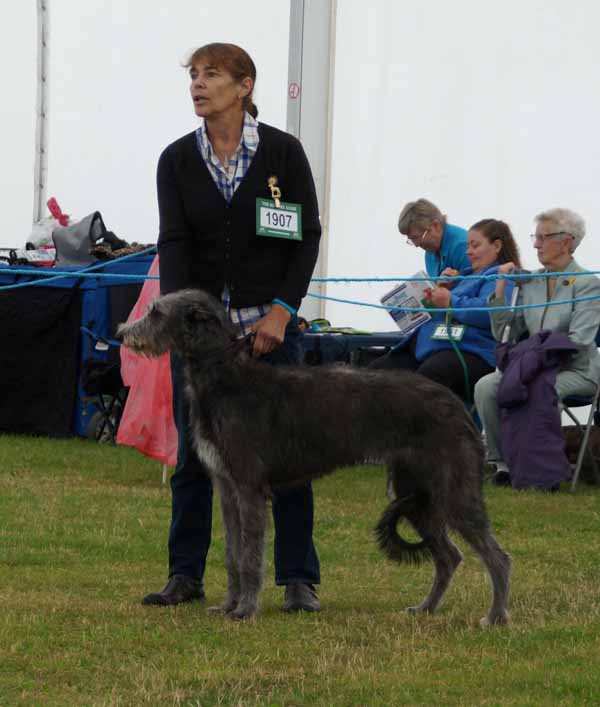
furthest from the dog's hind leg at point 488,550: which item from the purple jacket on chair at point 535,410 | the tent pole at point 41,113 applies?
the tent pole at point 41,113

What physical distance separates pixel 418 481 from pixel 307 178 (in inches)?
44.3

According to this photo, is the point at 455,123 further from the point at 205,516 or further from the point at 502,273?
the point at 205,516

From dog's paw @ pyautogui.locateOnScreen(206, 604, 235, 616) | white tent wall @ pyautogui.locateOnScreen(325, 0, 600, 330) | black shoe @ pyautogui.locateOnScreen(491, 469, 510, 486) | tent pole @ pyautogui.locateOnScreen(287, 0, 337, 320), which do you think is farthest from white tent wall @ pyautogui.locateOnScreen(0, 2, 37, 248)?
dog's paw @ pyautogui.locateOnScreen(206, 604, 235, 616)

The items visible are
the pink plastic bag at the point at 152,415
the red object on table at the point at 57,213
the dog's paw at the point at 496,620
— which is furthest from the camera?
the red object on table at the point at 57,213

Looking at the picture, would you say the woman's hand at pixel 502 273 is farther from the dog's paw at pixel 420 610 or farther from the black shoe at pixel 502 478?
the dog's paw at pixel 420 610

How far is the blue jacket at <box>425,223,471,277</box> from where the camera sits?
8719 millimetres

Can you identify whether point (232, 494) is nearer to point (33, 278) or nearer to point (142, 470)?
point (142, 470)

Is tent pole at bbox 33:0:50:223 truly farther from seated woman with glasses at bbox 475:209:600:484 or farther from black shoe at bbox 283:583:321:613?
black shoe at bbox 283:583:321:613

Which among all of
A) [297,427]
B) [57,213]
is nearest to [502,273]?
[297,427]

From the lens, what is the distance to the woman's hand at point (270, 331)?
4.79 metres

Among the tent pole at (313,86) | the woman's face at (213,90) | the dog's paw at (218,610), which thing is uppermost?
the tent pole at (313,86)

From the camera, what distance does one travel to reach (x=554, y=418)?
25.8ft

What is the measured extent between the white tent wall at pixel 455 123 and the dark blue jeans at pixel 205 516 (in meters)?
4.00

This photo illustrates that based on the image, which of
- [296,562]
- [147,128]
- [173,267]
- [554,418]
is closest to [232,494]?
[296,562]
